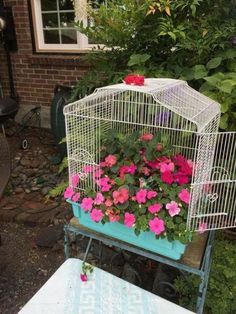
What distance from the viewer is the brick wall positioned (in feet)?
13.8

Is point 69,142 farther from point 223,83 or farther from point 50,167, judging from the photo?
point 50,167

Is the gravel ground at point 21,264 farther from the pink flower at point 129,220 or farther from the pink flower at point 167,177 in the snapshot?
the pink flower at point 167,177

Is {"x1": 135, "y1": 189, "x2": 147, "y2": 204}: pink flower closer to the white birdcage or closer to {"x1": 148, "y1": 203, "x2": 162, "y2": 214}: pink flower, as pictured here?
{"x1": 148, "y1": 203, "x2": 162, "y2": 214}: pink flower

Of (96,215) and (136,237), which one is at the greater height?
(96,215)

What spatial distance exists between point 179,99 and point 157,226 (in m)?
0.59

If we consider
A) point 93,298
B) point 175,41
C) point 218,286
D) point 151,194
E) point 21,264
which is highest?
point 175,41

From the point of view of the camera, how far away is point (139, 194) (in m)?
1.36

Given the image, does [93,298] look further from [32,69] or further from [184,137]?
[32,69]

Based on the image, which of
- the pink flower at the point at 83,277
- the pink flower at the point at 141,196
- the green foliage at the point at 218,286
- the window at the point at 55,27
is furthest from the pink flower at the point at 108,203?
the window at the point at 55,27

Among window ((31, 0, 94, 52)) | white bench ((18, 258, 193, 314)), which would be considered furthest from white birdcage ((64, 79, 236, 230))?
window ((31, 0, 94, 52))

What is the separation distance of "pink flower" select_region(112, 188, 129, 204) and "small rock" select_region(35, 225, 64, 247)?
1358 mm

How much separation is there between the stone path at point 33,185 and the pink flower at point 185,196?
5.65ft

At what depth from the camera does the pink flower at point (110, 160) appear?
149 cm

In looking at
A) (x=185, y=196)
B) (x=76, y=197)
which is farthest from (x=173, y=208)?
(x=76, y=197)
